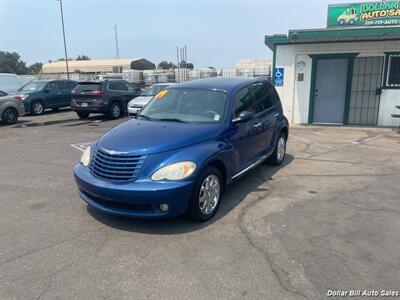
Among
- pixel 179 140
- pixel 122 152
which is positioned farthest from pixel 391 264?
pixel 122 152

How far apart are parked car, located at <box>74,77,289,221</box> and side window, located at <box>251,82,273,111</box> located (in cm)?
10

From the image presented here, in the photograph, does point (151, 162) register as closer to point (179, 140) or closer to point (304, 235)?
point (179, 140)

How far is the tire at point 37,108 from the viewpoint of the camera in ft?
55.3

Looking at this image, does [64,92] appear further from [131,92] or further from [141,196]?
[141,196]

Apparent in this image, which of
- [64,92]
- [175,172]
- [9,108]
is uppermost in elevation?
[64,92]

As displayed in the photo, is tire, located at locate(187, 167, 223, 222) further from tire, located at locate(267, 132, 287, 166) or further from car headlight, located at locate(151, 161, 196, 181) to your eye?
tire, located at locate(267, 132, 287, 166)

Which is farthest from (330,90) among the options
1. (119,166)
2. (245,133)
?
(119,166)

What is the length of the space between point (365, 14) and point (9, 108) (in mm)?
14077

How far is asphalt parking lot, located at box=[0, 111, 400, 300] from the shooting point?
128 inches

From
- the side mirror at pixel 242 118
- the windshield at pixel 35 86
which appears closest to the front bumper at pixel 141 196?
the side mirror at pixel 242 118

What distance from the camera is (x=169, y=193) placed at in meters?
4.02

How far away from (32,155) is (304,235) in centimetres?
690

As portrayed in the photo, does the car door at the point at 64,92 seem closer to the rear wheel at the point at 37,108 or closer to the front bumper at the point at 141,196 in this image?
the rear wheel at the point at 37,108

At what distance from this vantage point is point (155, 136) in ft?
14.9
